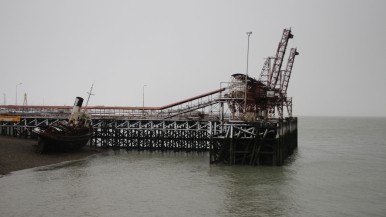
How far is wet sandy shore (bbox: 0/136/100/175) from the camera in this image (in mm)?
35812

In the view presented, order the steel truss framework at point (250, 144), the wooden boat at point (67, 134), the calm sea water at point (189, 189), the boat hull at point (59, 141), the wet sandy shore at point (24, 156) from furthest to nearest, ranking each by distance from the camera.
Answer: the wooden boat at point (67, 134) < the boat hull at point (59, 141) < the steel truss framework at point (250, 144) < the wet sandy shore at point (24, 156) < the calm sea water at point (189, 189)

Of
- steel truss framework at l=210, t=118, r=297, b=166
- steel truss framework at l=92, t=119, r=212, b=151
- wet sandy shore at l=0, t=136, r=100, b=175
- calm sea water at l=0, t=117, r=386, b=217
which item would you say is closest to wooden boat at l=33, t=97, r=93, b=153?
wet sandy shore at l=0, t=136, r=100, b=175

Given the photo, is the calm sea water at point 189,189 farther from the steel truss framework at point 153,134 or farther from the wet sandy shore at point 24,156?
the steel truss framework at point 153,134

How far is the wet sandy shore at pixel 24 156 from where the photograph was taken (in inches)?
1410

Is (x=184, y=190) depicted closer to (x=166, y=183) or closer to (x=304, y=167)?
(x=166, y=183)

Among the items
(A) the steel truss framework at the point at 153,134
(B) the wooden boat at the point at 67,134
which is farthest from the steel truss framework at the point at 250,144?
(B) the wooden boat at the point at 67,134

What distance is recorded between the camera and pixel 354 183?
107 feet

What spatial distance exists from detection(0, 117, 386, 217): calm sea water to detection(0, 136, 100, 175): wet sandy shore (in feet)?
5.86

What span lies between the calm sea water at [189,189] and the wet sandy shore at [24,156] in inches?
70.3

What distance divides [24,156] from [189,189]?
2129cm

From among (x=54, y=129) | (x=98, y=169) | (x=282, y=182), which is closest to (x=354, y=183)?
(x=282, y=182)

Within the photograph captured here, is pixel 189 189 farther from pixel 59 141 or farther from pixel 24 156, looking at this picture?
pixel 59 141

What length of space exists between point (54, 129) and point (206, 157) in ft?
62.2

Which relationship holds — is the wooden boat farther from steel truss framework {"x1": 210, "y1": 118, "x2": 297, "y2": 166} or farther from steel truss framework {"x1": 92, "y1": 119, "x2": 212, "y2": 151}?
steel truss framework {"x1": 210, "y1": 118, "x2": 297, "y2": 166}
